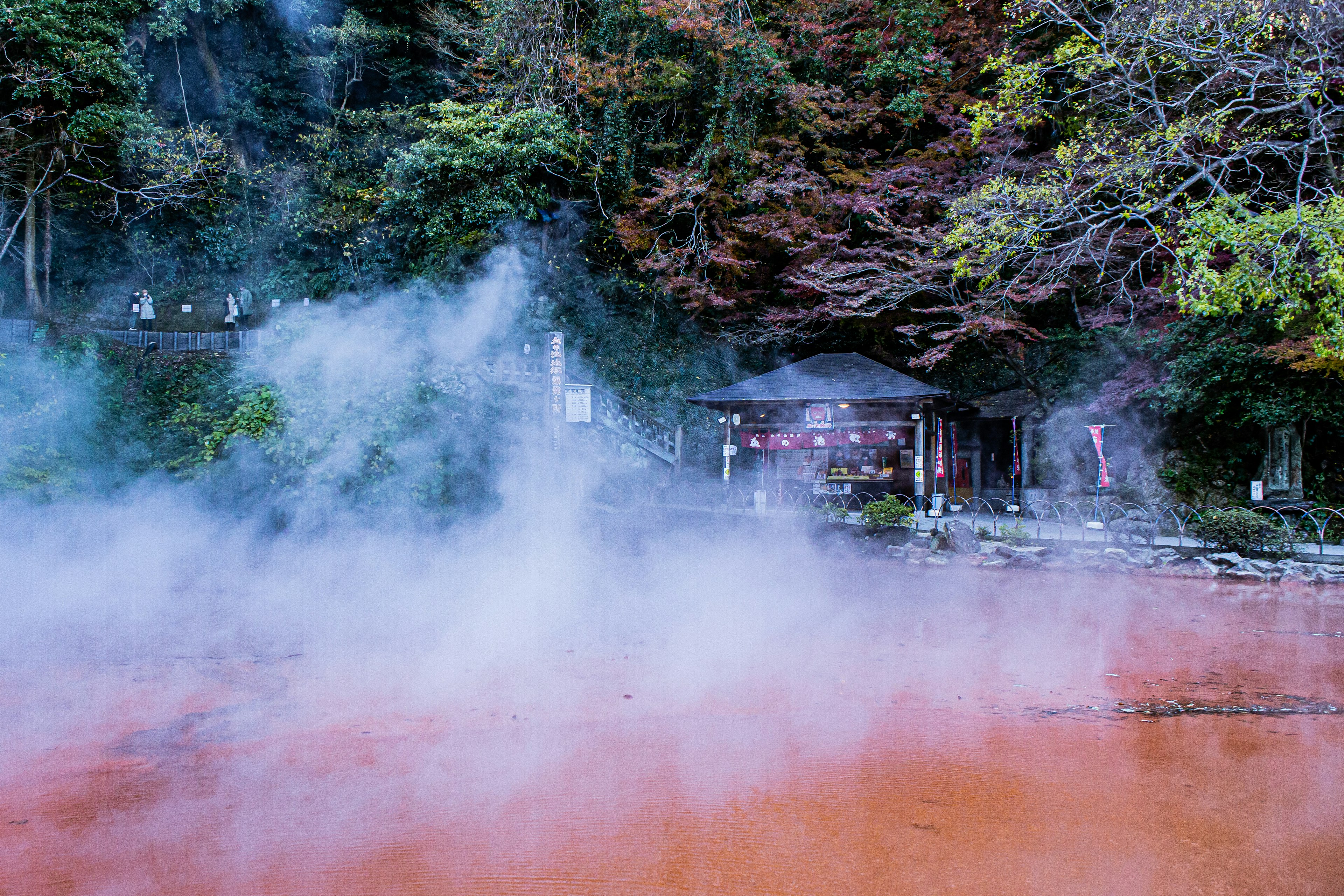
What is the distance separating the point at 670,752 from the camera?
398cm

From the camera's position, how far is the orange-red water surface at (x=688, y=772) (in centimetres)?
298

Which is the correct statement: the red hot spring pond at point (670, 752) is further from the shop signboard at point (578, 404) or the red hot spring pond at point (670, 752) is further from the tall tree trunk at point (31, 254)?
the tall tree trunk at point (31, 254)

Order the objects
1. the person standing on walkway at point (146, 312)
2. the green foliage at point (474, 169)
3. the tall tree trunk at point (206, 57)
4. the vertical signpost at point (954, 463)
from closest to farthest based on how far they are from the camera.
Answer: the vertical signpost at point (954, 463)
the green foliage at point (474, 169)
the person standing on walkway at point (146, 312)
the tall tree trunk at point (206, 57)

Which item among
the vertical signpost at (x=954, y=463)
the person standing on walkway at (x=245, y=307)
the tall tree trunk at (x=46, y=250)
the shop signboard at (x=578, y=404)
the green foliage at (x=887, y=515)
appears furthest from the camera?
the person standing on walkway at (x=245, y=307)

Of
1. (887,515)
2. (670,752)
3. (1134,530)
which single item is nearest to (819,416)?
(887,515)

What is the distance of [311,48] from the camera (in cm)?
1659

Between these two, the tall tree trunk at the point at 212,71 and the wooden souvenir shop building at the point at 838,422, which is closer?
the wooden souvenir shop building at the point at 838,422

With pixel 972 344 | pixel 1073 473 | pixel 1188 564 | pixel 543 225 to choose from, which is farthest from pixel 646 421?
pixel 1188 564

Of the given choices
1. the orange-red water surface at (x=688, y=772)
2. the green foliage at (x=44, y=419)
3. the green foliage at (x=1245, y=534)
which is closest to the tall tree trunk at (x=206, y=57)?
the green foliage at (x=44, y=419)

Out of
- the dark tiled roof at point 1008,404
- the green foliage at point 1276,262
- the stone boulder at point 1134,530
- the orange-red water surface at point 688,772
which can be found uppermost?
the green foliage at point 1276,262

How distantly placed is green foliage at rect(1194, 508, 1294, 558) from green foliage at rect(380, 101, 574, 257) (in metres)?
12.7

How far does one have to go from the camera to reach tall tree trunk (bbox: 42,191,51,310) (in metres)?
13.6

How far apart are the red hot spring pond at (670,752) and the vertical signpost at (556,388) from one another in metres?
3.86

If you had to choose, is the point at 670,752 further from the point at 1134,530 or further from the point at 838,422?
the point at 838,422
